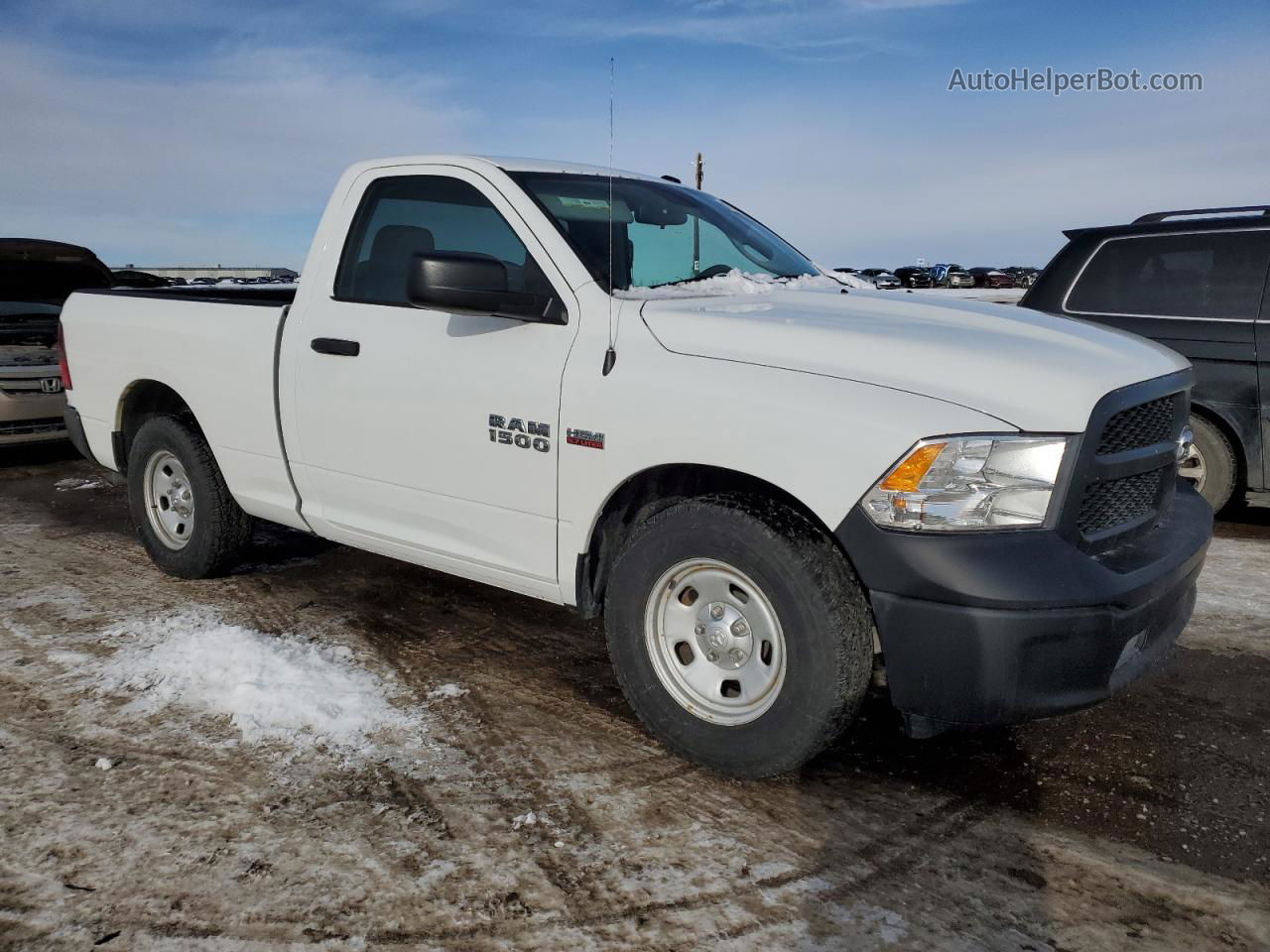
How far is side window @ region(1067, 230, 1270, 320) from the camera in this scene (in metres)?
5.81

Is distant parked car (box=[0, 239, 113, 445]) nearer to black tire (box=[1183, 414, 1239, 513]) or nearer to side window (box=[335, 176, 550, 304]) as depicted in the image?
side window (box=[335, 176, 550, 304])

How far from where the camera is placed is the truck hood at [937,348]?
2.61 metres

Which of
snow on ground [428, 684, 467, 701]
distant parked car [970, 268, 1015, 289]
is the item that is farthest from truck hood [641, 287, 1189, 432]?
distant parked car [970, 268, 1015, 289]

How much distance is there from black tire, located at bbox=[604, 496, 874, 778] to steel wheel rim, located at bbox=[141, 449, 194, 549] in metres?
2.91

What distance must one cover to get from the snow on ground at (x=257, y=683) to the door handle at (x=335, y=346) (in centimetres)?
122

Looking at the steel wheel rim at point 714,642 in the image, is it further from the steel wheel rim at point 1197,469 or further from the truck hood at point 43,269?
the truck hood at point 43,269

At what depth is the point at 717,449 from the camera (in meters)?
2.87

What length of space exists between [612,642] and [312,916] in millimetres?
1221

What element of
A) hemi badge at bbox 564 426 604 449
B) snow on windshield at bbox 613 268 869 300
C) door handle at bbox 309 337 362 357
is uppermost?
snow on windshield at bbox 613 268 869 300

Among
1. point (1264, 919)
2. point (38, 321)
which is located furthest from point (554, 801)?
point (38, 321)

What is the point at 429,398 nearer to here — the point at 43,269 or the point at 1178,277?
the point at 1178,277

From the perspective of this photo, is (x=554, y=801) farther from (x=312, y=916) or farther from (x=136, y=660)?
(x=136, y=660)

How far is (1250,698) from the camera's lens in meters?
3.71

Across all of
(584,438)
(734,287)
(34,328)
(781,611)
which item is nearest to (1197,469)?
(734,287)
